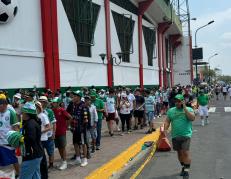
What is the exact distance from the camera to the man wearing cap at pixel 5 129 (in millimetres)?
7496

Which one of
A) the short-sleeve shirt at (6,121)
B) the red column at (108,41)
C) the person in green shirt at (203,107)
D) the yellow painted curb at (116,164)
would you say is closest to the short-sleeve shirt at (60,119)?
the yellow painted curb at (116,164)

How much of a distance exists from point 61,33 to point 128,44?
42.8 ft

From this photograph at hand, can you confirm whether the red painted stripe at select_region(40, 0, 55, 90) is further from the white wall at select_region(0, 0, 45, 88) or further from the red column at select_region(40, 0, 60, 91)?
the white wall at select_region(0, 0, 45, 88)

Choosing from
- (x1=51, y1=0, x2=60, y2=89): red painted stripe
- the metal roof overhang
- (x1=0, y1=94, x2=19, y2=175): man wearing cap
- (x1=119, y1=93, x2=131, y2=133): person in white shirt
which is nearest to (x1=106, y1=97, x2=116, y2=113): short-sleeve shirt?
(x1=119, y1=93, x2=131, y2=133): person in white shirt

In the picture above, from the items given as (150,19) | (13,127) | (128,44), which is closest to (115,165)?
(13,127)

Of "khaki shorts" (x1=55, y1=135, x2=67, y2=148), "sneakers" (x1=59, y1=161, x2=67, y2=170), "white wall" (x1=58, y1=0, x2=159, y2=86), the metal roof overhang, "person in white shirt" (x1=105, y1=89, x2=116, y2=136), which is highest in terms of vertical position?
the metal roof overhang

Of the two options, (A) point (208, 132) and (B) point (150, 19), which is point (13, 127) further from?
(B) point (150, 19)

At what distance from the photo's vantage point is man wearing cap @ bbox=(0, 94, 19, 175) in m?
7.50

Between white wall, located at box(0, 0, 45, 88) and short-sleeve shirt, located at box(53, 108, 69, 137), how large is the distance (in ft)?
23.7

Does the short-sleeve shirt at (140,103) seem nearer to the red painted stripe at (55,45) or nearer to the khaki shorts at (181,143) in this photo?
the red painted stripe at (55,45)

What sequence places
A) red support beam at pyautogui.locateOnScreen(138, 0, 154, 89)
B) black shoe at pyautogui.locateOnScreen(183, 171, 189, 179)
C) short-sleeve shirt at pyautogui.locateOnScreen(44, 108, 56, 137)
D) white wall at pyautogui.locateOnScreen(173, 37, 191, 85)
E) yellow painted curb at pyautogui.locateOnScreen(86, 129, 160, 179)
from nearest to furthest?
black shoe at pyautogui.locateOnScreen(183, 171, 189, 179), yellow painted curb at pyautogui.locateOnScreen(86, 129, 160, 179), short-sleeve shirt at pyautogui.locateOnScreen(44, 108, 56, 137), red support beam at pyautogui.locateOnScreen(138, 0, 154, 89), white wall at pyautogui.locateOnScreen(173, 37, 191, 85)

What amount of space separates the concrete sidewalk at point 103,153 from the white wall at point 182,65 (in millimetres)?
46027

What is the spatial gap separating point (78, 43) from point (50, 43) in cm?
394

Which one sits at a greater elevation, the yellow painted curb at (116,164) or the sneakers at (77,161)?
the sneakers at (77,161)
